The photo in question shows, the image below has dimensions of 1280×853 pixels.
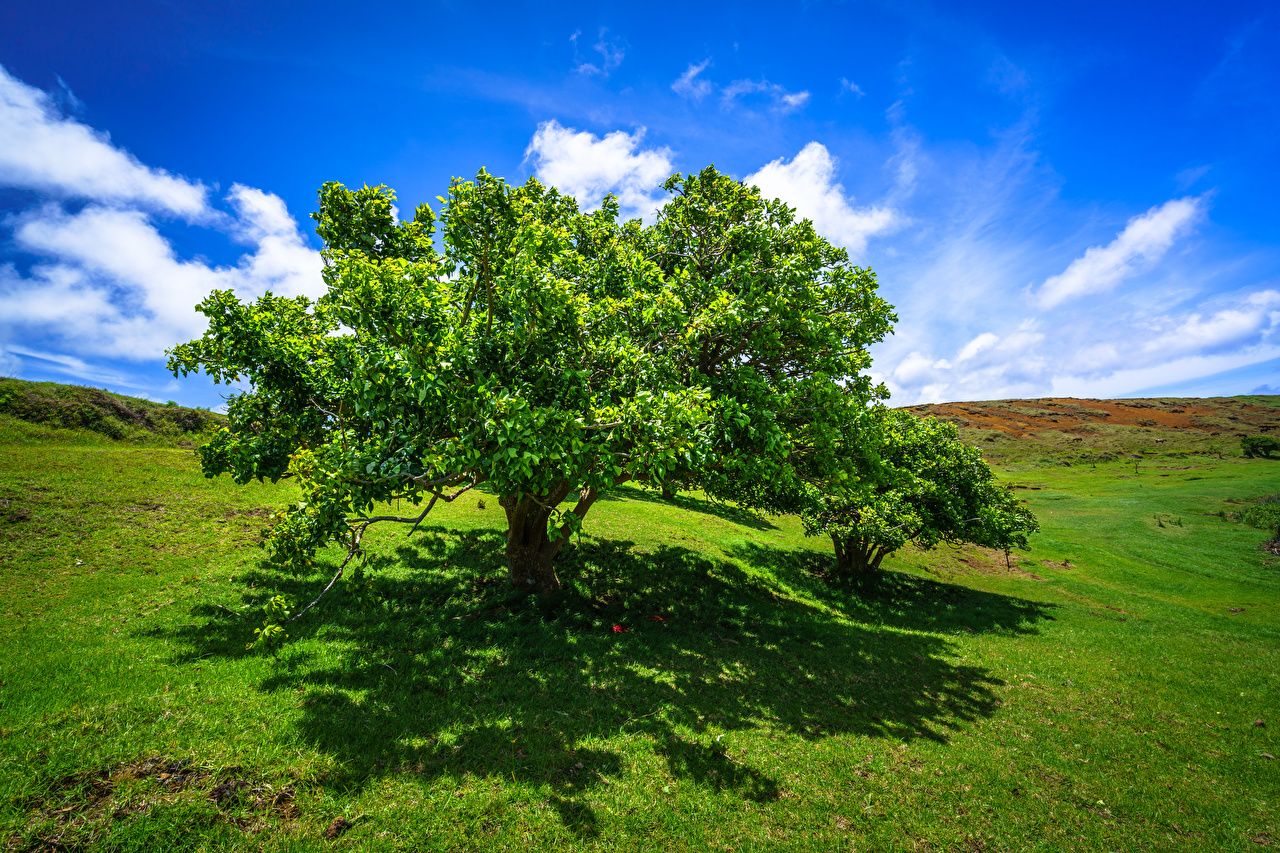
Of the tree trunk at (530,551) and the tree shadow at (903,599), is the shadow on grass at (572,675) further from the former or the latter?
the tree shadow at (903,599)

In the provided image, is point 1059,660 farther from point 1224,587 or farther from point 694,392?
point 1224,587

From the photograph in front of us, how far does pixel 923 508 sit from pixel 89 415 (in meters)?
49.3

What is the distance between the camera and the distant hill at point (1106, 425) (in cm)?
12450

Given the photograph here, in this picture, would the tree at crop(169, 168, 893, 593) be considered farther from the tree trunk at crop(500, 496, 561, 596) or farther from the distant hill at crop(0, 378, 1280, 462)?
the distant hill at crop(0, 378, 1280, 462)

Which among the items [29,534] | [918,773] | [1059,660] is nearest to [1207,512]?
[1059,660]

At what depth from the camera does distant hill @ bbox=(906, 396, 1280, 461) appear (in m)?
124

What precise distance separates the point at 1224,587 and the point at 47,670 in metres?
60.5

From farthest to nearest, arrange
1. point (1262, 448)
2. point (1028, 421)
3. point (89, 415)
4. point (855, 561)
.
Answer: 1. point (1028, 421)
2. point (1262, 448)
3. point (855, 561)
4. point (89, 415)

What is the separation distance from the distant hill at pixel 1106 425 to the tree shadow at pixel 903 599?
94.3 metres

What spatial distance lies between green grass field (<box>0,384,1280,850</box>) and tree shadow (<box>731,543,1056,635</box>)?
1.62 feet

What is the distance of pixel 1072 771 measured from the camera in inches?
429

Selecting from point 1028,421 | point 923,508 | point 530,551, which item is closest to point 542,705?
point 530,551

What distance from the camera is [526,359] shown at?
12945 mm

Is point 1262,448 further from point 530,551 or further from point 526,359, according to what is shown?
point 526,359
